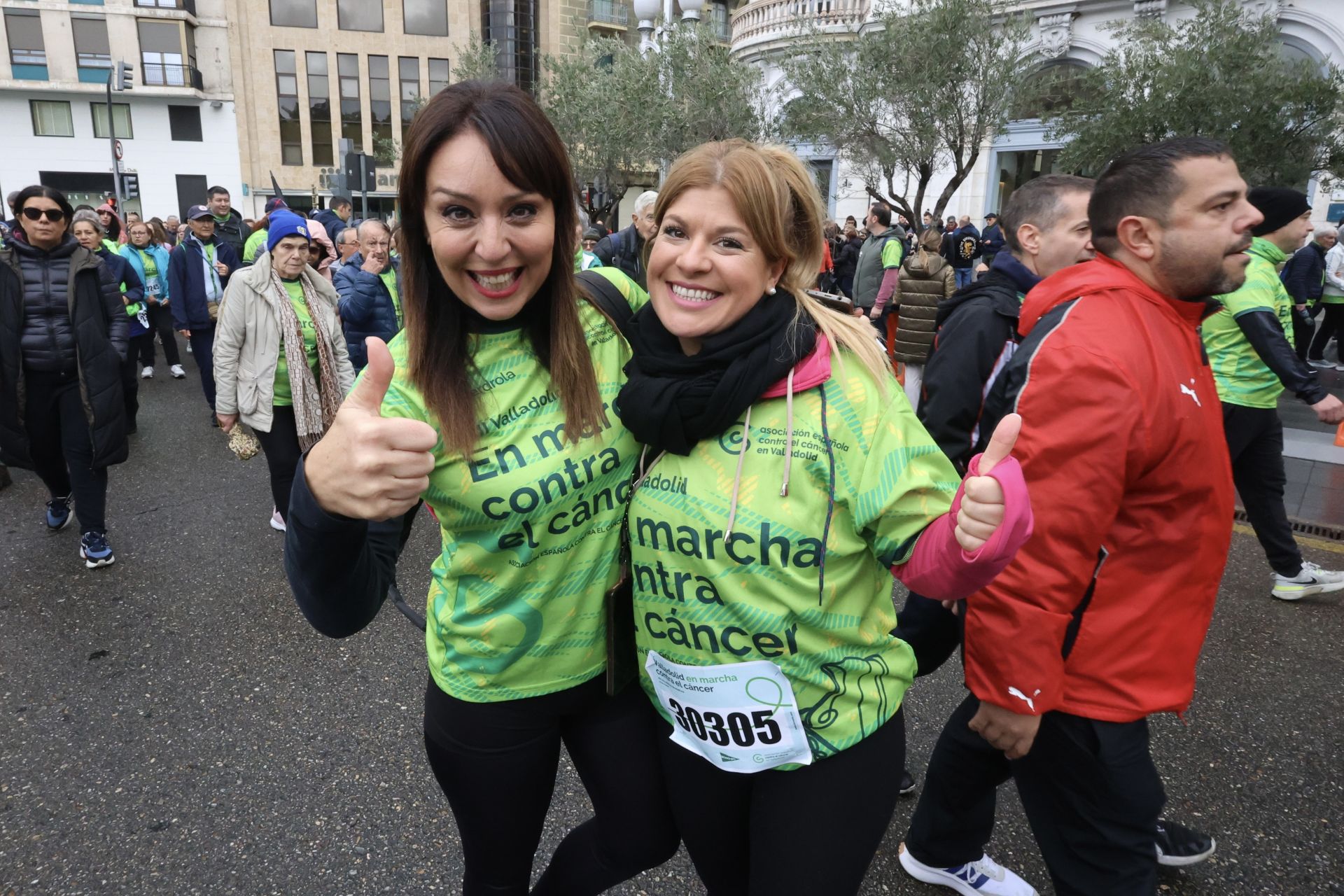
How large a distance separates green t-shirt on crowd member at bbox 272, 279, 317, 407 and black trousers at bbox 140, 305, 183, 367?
22.7 ft

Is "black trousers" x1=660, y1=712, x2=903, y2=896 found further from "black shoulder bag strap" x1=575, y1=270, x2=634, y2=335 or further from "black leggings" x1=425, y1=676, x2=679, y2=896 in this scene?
"black shoulder bag strap" x1=575, y1=270, x2=634, y2=335

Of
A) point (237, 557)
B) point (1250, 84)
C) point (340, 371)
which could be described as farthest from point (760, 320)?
point (1250, 84)

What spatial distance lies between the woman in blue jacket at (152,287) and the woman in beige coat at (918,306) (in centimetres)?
815

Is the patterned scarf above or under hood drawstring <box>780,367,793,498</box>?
under

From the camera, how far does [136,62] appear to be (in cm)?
3719

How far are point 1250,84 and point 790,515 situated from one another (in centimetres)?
1480

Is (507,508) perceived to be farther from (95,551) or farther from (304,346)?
(95,551)

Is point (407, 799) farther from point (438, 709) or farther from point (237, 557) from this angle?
point (237, 557)

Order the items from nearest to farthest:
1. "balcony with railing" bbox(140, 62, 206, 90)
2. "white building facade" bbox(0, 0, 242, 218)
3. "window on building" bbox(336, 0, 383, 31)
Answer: "white building facade" bbox(0, 0, 242, 218)
"balcony with railing" bbox(140, 62, 206, 90)
"window on building" bbox(336, 0, 383, 31)

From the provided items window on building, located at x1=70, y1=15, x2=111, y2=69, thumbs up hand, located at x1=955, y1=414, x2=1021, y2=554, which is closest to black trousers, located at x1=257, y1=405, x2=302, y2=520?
thumbs up hand, located at x1=955, y1=414, x2=1021, y2=554

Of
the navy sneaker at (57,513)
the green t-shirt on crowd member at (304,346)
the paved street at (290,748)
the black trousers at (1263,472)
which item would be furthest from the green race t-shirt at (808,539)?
the navy sneaker at (57,513)

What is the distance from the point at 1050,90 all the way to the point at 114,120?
38082 millimetres

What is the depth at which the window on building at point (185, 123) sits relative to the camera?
38.2m

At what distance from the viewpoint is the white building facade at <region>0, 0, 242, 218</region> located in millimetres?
36344
